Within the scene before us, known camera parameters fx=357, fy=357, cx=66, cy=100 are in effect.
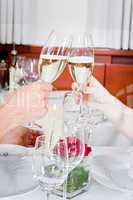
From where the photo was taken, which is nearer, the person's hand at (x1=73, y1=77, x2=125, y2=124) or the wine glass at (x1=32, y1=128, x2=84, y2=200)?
the wine glass at (x1=32, y1=128, x2=84, y2=200)

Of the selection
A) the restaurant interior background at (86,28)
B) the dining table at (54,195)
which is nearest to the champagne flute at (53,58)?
the dining table at (54,195)

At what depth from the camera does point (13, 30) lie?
2820 mm

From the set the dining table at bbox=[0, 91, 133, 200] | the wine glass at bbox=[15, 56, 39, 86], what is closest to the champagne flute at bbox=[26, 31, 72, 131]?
the dining table at bbox=[0, 91, 133, 200]

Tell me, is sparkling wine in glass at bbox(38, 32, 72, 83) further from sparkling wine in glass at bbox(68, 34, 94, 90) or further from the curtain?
the curtain

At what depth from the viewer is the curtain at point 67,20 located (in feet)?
8.89

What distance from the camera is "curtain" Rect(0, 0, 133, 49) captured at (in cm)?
271

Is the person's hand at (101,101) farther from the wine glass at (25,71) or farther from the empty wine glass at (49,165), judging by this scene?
the wine glass at (25,71)

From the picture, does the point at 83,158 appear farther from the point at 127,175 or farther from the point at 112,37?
the point at 112,37

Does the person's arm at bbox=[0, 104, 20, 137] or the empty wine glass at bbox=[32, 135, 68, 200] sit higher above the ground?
the person's arm at bbox=[0, 104, 20, 137]

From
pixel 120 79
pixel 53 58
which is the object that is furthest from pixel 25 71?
pixel 53 58

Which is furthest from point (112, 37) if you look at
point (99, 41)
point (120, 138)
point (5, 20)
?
point (120, 138)

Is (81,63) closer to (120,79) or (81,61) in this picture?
(81,61)

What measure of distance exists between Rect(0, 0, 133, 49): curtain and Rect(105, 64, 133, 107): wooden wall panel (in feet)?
0.53

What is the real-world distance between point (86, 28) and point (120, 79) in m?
0.48
